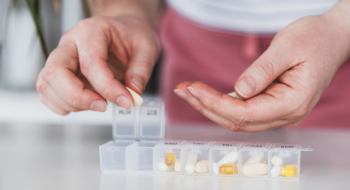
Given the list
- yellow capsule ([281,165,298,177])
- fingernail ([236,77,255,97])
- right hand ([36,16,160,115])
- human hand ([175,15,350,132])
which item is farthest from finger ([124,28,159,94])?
yellow capsule ([281,165,298,177])

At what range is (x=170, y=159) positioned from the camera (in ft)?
1.84

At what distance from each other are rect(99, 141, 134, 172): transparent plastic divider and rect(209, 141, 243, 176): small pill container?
0.52 feet

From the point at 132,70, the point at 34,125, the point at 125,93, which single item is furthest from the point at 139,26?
the point at 34,125

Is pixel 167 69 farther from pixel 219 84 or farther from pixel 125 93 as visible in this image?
pixel 125 93

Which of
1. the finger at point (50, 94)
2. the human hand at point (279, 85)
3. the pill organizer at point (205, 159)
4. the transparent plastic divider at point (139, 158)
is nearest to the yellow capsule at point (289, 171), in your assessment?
the pill organizer at point (205, 159)

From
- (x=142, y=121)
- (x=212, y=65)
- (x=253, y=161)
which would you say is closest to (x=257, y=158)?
(x=253, y=161)

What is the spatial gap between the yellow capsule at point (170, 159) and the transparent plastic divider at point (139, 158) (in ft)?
0.09

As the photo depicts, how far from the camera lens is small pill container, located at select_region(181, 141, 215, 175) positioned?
0.54 meters

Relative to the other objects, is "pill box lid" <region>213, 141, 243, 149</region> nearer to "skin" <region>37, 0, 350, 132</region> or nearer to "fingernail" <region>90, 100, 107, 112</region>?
"skin" <region>37, 0, 350, 132</region>

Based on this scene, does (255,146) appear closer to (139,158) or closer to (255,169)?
(255,169)

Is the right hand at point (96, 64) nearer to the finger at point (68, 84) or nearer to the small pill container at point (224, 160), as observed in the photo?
the finger at point (68, 84)

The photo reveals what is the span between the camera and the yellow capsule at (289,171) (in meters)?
0.53

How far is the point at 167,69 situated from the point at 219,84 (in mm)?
215

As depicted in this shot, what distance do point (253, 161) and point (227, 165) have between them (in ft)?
0.15
